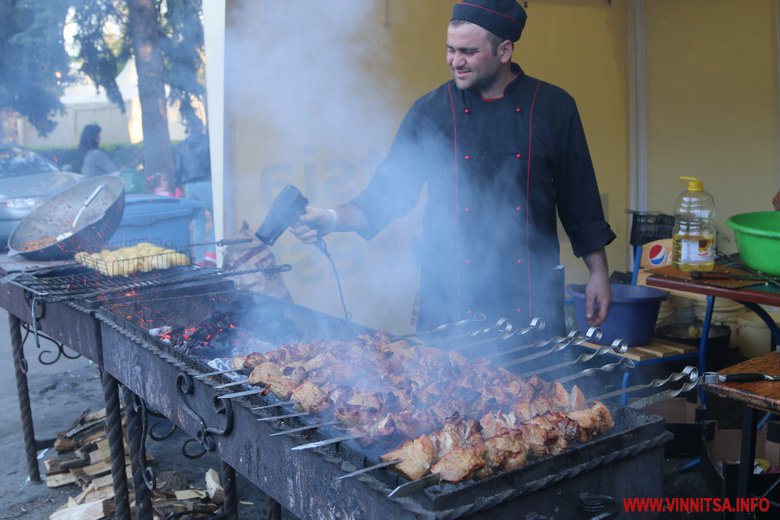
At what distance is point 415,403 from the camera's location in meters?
2.15

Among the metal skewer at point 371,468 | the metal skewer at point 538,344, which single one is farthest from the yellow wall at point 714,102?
the metal skewer at point 371,468

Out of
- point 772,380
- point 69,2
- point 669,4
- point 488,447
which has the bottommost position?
point 772,380

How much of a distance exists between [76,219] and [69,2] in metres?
11.1

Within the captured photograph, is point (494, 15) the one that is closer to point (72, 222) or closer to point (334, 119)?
point (334, 119)

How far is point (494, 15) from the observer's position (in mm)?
3205

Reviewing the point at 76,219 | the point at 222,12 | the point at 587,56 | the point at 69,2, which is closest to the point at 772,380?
the point at 222,12

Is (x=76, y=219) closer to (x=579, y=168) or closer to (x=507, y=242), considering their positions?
(x=507, y=242)

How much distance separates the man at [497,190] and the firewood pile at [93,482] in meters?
1.92

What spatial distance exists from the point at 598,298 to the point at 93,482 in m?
3.28

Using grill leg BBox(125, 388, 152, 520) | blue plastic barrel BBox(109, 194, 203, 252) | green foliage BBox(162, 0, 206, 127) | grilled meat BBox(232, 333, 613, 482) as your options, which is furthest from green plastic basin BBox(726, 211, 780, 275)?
green foliage BBox(162, 0, 206, 127)

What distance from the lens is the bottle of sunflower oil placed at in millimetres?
3941

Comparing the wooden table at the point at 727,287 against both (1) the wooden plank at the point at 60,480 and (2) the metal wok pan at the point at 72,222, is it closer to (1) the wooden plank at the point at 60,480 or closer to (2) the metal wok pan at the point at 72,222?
(2) the metal wok pan at the point at 72,222

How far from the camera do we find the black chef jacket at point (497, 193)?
3461 millimetres

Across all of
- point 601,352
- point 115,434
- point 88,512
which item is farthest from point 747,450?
point 88,512
